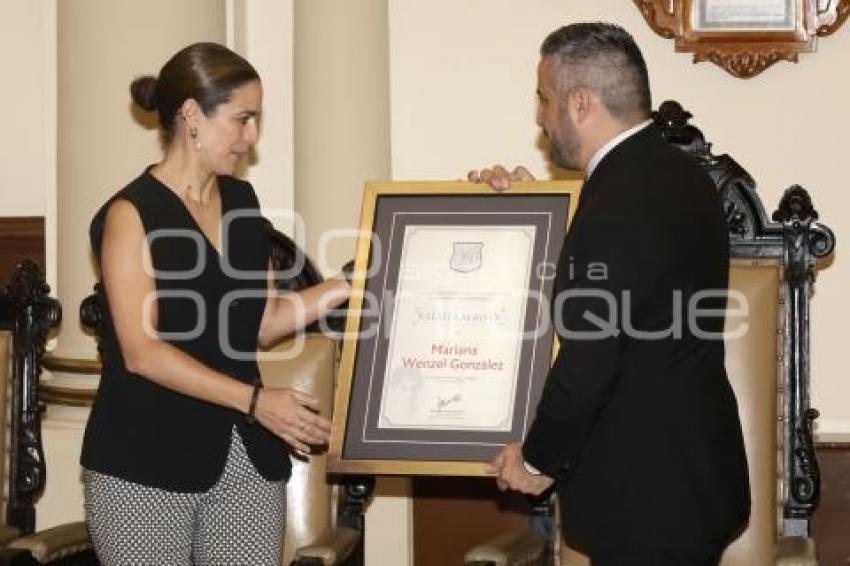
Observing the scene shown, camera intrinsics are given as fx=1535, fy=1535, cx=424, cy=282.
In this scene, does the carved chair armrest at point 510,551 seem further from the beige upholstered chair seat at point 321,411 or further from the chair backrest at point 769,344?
the beige upholstered chair seat at point 321,411

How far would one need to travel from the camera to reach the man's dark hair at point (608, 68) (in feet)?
10.2

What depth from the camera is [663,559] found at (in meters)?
2.97

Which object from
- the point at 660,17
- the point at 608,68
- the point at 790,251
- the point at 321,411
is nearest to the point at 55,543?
the point at 321,411

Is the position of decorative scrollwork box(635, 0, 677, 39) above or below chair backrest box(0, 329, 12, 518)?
above

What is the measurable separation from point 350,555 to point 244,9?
84.6 inches

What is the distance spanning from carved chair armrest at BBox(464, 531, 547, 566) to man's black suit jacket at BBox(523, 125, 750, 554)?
0.58 metres

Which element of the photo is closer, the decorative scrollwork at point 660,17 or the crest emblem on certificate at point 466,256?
the crest emblem on certificate at point 466,256

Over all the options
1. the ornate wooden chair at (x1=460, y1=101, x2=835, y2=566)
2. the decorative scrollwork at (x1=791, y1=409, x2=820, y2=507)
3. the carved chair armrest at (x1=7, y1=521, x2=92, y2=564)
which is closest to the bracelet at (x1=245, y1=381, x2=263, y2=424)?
the carved chair armrest at (x1=7, y1=521, x2=92, y2=564)

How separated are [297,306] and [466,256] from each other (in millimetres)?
435

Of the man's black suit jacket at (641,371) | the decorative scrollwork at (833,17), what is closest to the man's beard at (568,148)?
the man's black suit jacket at (641,371)

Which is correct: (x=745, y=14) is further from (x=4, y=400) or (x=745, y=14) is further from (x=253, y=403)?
(x=4, y=400)

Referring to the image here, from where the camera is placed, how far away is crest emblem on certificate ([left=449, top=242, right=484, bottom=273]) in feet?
12.3

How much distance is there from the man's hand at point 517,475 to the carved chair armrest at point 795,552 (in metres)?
0.62

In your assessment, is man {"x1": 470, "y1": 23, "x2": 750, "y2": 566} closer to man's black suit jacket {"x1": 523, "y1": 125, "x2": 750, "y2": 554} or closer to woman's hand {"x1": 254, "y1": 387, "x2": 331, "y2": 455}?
man's black suit jacket {"x1": 523, "y1": 125, "x2": 750, "y2": 554}
